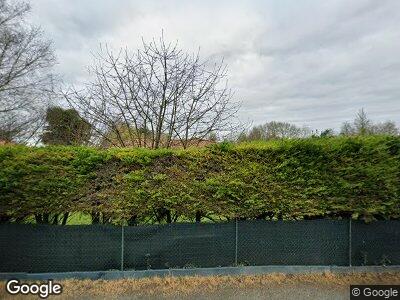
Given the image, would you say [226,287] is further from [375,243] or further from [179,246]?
[375,243]

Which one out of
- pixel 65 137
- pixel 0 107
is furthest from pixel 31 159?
pixel 0 107

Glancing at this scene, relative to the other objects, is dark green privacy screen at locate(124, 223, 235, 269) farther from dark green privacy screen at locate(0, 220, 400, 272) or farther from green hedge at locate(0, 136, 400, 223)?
green hedge at locate(0, 136, 400, 223)

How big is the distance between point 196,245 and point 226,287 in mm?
952

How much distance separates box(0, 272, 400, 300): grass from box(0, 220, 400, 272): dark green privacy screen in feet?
1.04

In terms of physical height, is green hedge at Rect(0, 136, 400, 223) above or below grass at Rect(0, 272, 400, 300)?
above

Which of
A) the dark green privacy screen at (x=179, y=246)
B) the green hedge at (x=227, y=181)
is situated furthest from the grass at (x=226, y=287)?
the green hedge at (x=227, y=181)

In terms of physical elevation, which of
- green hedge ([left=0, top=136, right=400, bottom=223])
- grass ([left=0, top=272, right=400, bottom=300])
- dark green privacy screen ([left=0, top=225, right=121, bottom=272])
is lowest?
grass ([left=0, top=272, right=400, bottom=300])

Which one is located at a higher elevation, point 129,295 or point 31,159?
point 31,159

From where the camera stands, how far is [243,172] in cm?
563

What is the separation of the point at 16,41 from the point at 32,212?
2236cm

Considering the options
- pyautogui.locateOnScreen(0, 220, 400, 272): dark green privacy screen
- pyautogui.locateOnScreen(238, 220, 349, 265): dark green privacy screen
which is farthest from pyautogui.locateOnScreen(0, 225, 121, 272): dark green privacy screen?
pyautogui.locateOnScreen(238, 220, 349, 265): dark green privacy screen

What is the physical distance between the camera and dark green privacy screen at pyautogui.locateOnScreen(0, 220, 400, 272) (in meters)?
5.25

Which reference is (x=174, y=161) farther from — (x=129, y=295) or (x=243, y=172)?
(x=129, y=295)

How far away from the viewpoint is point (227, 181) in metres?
5.59
